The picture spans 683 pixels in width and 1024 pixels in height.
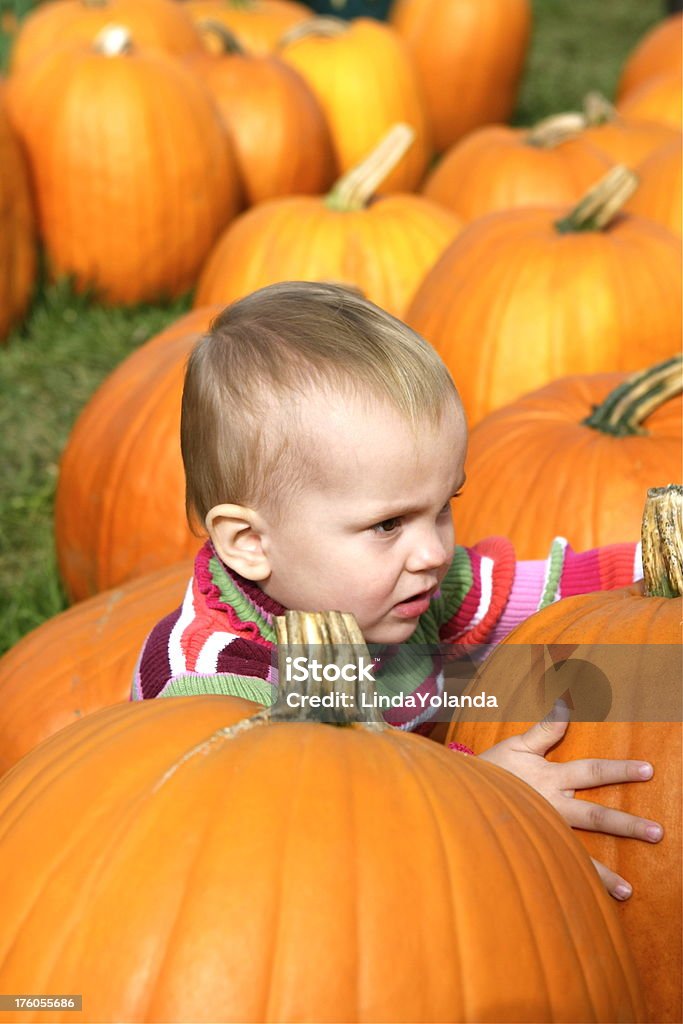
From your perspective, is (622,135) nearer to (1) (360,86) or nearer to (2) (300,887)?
(1) (360,86)

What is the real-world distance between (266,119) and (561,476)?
165 inches

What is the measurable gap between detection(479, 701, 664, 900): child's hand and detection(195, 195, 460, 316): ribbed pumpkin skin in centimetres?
294

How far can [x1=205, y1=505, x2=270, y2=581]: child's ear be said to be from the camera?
213cm

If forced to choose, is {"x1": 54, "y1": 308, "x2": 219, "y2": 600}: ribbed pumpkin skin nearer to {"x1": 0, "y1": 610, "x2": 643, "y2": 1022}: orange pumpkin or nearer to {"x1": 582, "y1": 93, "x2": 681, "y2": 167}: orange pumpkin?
{"x1": 0, "y1": 610, "x2": 643, "y2": 1022}: orange pumpkin

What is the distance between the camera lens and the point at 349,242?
4.70 meters

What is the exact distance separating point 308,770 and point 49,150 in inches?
194

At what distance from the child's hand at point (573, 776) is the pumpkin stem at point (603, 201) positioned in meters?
2.32

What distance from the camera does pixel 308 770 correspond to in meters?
1.51

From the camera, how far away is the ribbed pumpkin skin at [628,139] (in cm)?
565

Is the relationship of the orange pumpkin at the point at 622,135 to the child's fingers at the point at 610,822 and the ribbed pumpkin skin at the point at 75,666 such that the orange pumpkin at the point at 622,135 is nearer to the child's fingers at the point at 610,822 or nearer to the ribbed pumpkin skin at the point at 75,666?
the ribbed pumpkin skin at the point at 75,666

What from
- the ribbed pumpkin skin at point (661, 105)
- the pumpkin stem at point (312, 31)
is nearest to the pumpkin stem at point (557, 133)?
the ribbed pumpkin skin at point (661, 105)

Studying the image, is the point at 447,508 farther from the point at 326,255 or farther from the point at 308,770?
the point at 326,255

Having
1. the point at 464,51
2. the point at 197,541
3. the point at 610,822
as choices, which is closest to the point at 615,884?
the point at 610,822

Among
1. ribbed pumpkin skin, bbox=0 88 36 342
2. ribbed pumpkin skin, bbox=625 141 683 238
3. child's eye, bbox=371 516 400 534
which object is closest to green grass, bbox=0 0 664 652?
ribbed pumpkin skin, bbox=0 88 36 342
